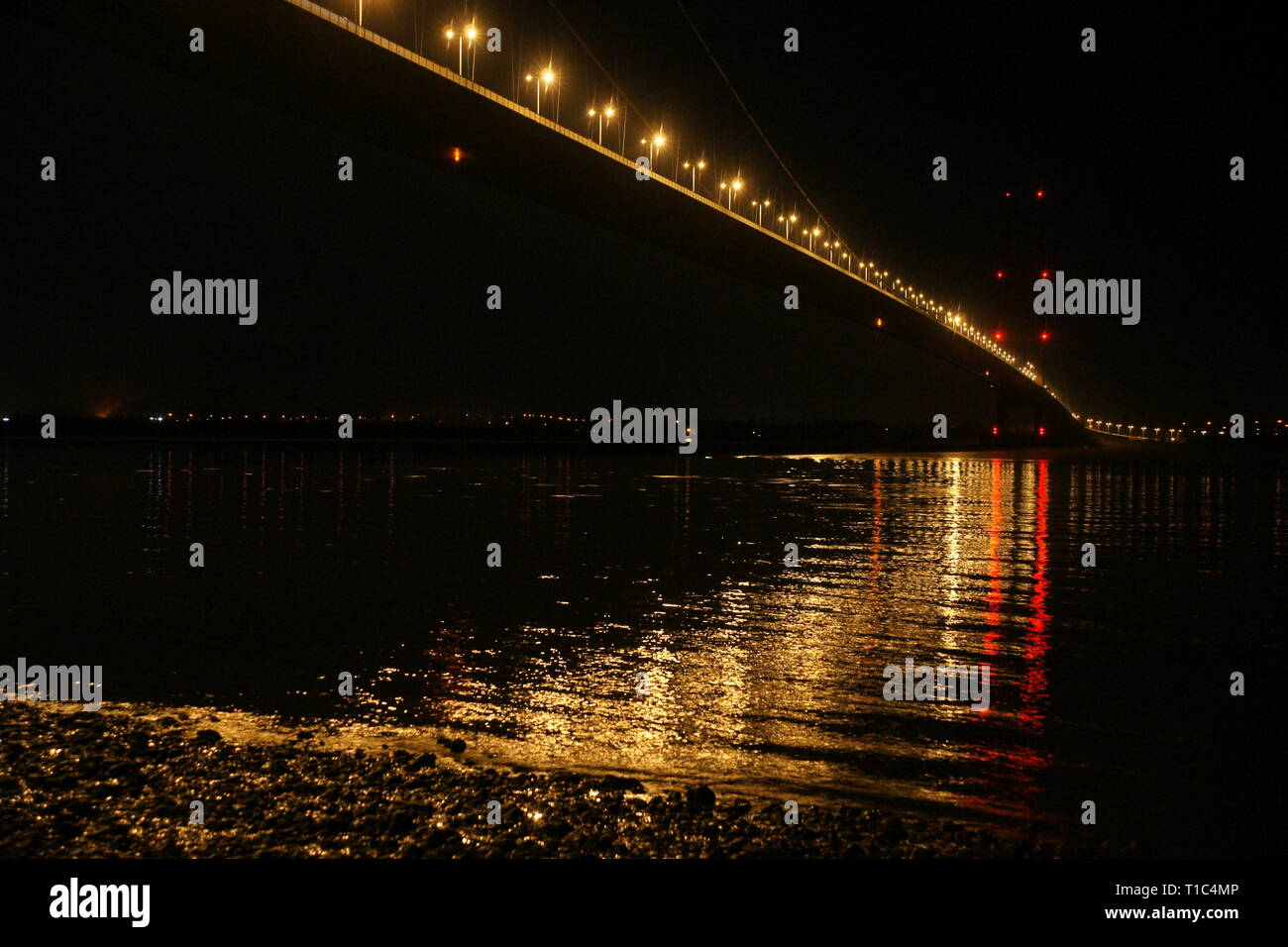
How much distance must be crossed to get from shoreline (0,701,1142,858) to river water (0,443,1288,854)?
397 millimetres

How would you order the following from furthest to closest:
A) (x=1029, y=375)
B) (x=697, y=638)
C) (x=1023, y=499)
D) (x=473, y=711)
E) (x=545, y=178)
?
(x=1029, y=375) → (x=545, y=178) → (x=1023, y=499) → (x=697, y=638) → (x=473, y=711)

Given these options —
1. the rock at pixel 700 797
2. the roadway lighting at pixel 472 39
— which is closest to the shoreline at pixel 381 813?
the rock at pixel 700 797

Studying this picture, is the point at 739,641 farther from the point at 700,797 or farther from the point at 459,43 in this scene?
the point at 459,43

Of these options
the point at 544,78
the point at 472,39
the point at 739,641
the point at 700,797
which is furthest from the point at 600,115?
the point at 700,797

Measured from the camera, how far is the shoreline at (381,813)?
365 centimetres

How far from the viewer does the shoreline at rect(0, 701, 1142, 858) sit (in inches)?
144

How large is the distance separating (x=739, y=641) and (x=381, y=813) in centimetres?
431

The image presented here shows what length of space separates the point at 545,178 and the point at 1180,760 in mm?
27773

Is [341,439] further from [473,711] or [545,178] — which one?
[473,711]

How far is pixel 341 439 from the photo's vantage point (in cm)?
8219

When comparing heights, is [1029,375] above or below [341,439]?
above

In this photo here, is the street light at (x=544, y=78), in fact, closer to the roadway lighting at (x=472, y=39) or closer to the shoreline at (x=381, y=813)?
the roadway lighting at (x=472, y=39)
